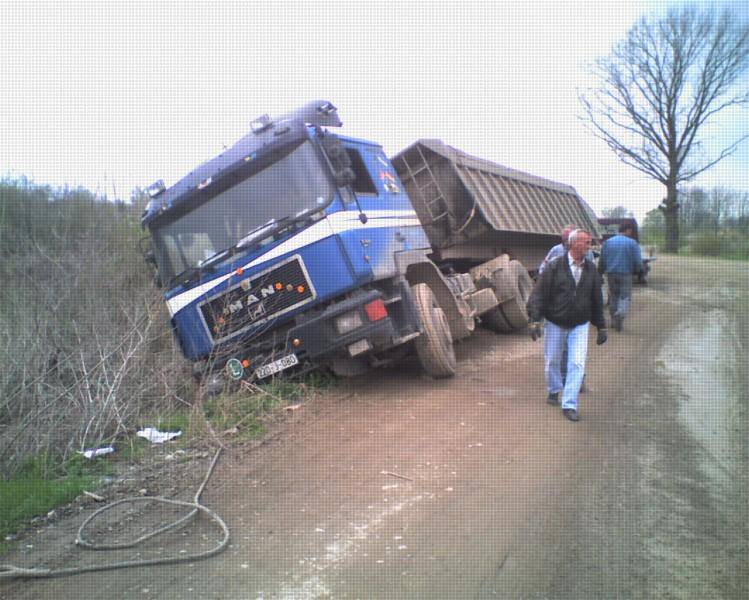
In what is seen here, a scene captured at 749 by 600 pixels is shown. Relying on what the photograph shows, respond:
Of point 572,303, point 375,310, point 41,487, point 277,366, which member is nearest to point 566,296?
point 572,303

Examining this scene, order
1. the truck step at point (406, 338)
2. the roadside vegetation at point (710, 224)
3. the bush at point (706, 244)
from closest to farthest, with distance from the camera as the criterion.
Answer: the truck step at point (406, 338), the roadside vegetation at point (710, 224), the bush at point (706, 244)

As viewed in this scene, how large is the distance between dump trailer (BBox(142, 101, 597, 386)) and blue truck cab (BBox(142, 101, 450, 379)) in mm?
12

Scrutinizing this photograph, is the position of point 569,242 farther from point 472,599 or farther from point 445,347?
point 472,599

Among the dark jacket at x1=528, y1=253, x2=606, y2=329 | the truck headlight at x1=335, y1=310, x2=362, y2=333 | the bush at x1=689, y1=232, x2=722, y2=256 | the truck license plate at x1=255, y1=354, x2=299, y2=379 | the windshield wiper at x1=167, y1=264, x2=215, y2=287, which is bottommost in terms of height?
the bush at x1=689, y1=232, x2=722, y2=256

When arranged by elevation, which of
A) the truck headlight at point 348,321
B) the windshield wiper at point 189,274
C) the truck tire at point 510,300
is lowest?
the truck tire at point 510,300

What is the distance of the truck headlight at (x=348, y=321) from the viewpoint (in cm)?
579

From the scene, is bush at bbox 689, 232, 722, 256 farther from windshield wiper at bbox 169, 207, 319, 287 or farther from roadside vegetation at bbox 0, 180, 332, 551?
windshield wiper at bbox 169, 207, 319, 287

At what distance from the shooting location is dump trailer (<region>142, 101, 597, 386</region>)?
19.1 ft

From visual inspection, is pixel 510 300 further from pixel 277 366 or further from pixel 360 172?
pixel 277 366

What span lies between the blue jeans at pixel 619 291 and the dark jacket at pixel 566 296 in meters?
4.52

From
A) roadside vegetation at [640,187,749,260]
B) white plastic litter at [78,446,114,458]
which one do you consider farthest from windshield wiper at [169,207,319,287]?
roadside vegetation at [640,187,749,260]

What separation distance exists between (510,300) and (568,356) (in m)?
4.12

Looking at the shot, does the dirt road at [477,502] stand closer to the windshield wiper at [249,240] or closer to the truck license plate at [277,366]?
the truck license plate at [277,366]

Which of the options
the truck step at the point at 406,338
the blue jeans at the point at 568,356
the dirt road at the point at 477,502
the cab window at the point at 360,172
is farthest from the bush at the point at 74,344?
the blue jeans at the point at 568,356
